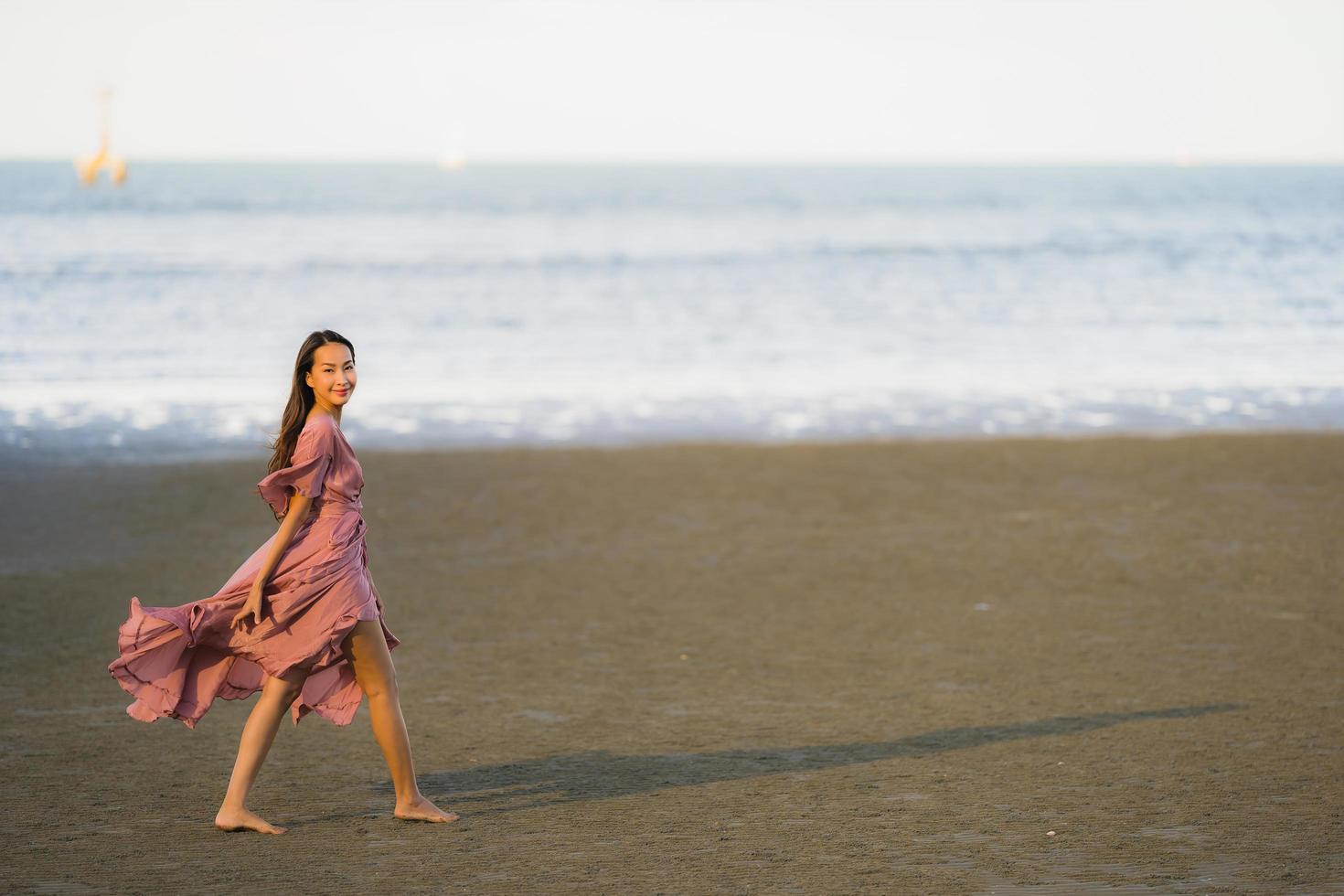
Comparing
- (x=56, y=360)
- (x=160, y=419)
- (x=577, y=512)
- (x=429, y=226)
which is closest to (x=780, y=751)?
(x=577, y=512)

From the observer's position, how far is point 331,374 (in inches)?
167

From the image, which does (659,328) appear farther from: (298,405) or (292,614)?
(292,614)

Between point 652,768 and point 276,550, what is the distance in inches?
61.7

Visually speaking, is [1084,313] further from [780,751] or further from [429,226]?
[429,226]

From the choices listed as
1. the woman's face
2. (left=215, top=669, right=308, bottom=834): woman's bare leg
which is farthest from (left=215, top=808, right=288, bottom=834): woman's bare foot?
the woman's face

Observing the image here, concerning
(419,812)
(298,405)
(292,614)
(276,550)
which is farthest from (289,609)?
(419,812)

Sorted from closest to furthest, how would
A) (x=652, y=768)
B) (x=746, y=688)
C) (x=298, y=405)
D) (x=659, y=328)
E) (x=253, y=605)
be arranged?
(x=253, y=605)
(x=298, y=405)
(x=652, y=768)
(x=746, y=688)
(x=659, y=328)

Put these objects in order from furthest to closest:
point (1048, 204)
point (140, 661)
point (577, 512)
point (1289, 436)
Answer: point (1048, 204) → point (1289, 436) → point (577, 512) → point (140, 661)

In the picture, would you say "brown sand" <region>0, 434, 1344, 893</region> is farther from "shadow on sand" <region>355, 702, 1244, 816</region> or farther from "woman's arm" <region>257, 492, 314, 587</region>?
"woman's arm" <region>257, 492, 314, 587</region>

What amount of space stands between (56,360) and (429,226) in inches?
1430

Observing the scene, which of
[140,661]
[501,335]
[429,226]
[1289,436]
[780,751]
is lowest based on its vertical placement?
[780,751]

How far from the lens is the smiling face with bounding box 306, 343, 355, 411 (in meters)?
4.25

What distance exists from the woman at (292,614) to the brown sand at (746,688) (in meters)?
0.36

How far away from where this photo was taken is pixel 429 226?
54.7 meters
